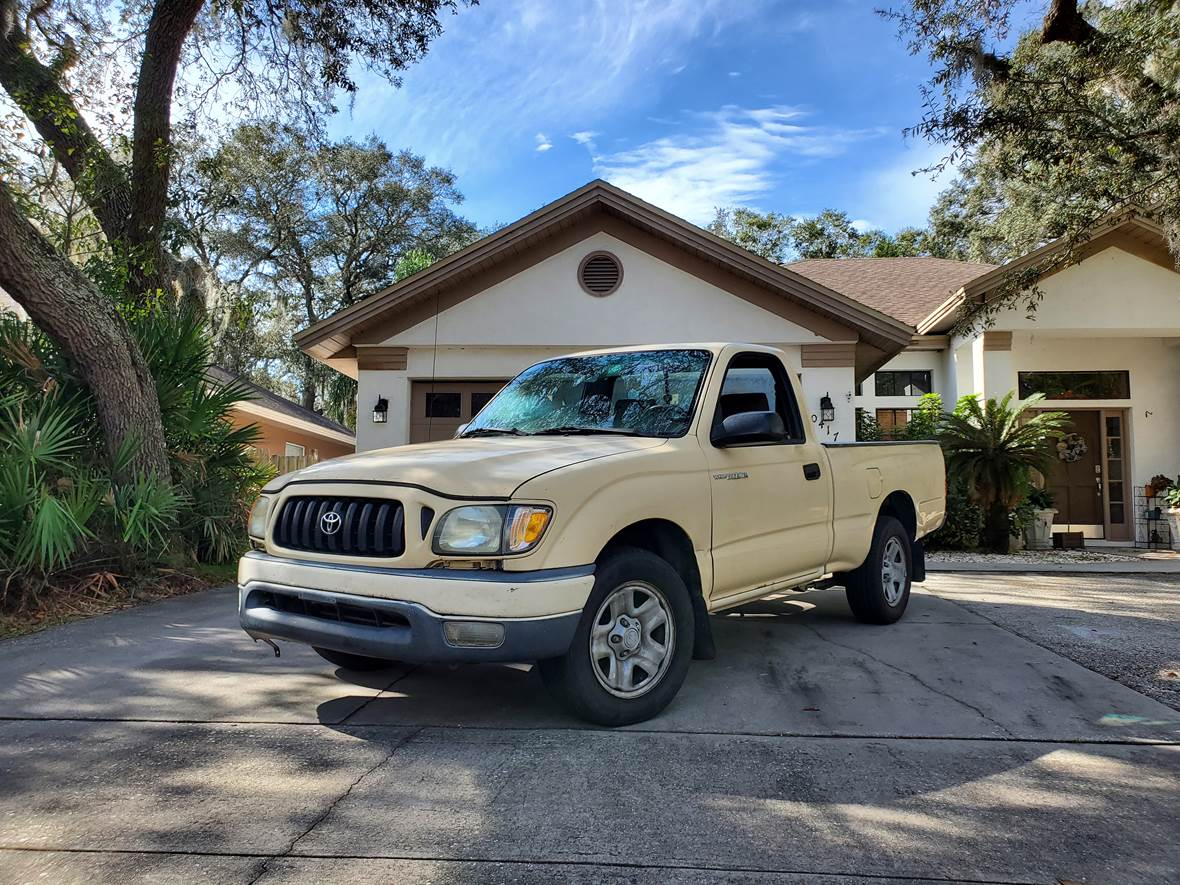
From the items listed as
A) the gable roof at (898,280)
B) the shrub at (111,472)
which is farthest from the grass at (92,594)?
the gable roof at (898,280)

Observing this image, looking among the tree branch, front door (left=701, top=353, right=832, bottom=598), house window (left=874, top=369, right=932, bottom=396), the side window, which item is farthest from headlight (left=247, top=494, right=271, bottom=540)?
house window (left=874, top=369, right=932, bottom=396)

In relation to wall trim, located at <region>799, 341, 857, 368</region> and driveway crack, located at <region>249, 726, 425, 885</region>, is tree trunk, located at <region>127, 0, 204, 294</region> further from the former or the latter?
wall trim, located at <region>799, 341, 857, 368</region>

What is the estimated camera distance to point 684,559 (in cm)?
400

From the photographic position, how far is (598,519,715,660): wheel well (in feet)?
12.9

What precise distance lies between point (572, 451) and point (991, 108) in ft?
33.5

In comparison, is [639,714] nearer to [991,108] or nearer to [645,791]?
[645,791]

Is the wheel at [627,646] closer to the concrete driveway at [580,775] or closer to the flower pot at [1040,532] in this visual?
the concrete driveway at [580,775]

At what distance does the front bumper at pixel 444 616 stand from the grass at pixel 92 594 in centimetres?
408

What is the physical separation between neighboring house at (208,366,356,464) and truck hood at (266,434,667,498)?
44.8 ft

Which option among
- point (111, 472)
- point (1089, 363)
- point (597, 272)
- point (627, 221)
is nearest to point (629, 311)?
point (597, 272)

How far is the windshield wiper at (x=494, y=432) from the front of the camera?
15.1ft

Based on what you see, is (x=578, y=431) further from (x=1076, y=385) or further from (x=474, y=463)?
(x=1076, y=385)

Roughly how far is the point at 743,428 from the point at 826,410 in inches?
335

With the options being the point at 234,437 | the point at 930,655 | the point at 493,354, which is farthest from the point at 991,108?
the point at 234,437
